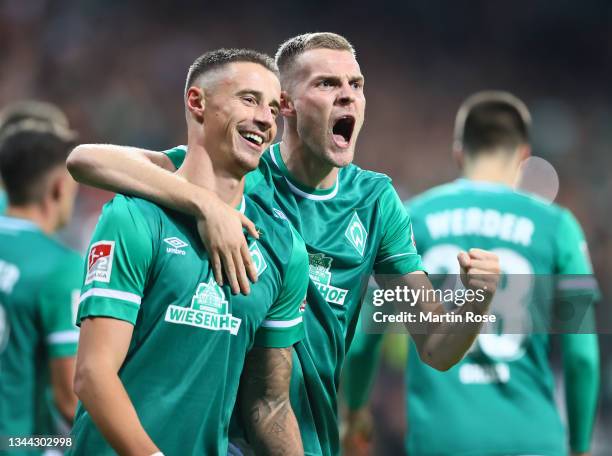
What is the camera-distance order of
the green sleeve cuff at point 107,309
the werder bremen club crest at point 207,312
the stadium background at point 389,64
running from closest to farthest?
the green sleeve cuff at point 107,309, the werder bremen club crest at point 207,312, the stadium background at point 389,64

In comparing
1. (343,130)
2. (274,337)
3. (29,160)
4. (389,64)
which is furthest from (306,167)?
(389,64)

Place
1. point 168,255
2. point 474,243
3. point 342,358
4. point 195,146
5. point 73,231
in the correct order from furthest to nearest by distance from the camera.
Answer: point 73,231, point 474,243, point 342,358, point 195,146, point 168,255

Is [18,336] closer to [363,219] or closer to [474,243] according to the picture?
[363,219]

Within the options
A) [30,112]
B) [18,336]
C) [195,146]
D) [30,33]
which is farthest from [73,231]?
[195,146]

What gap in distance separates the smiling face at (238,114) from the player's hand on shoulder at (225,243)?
6.9 inches

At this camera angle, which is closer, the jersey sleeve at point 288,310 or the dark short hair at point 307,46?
the jersey sleeve at point 288,310

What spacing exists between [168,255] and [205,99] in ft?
1.77

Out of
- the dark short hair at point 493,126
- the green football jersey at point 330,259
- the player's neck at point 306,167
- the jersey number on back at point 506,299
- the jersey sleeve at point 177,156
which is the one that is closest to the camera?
the jersey sleeve at point 177,156

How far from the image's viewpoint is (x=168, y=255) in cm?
273

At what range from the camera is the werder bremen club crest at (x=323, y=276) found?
3.50m

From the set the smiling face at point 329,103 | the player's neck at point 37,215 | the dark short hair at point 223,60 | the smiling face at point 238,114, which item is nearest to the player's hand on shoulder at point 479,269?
the smiling face at point 329,103

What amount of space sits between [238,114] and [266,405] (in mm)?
918

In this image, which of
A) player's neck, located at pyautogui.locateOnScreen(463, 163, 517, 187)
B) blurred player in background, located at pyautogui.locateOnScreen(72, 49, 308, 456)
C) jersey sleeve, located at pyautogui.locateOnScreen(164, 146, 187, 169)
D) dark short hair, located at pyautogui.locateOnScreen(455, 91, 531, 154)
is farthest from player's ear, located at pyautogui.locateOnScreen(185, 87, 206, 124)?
dark short hair, located at pyautogui.locateOnScreen(455, 91, 531, 154)

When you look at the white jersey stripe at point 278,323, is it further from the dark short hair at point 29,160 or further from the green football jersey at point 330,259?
the dark short hair at point 29,160
